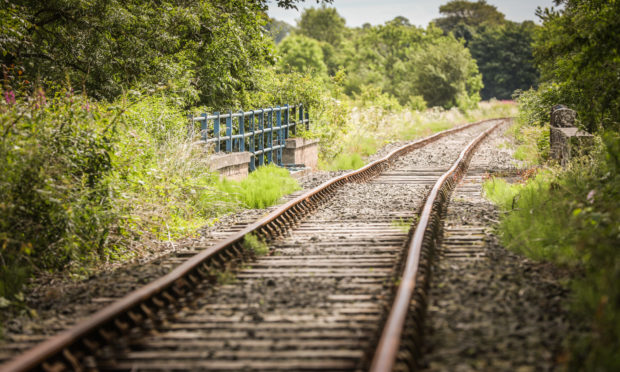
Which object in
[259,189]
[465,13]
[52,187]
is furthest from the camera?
[465,13]

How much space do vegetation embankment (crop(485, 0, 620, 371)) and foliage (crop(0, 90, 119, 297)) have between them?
4581 mm

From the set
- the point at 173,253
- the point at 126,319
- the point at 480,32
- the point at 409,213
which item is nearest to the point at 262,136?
the point at 409,213

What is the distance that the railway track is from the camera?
3.98 meters

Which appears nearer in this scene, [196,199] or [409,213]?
[409,213]

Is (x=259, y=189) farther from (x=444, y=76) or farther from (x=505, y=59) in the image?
(x=505, y=59)

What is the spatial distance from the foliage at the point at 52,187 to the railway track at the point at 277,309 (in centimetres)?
148

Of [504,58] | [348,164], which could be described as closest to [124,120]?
[348,164]

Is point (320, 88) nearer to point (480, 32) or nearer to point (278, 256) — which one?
point (278, 256)

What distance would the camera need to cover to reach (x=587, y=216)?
6.23 metres

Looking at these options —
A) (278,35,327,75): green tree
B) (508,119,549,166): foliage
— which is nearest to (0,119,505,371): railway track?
(508,119,549,166): foliage

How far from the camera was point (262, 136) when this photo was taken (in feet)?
50.4

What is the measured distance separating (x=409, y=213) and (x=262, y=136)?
670cm

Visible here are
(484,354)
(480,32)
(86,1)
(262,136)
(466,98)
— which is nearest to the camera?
(484,354)

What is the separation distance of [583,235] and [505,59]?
83424 mm
